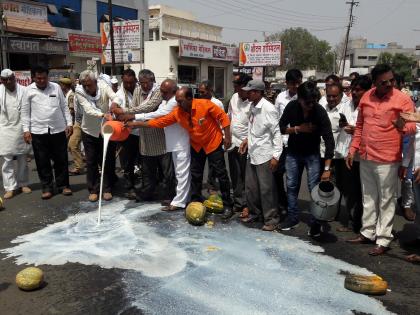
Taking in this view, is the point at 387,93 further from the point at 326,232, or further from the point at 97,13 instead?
the point at 97,13

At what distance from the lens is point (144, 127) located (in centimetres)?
600

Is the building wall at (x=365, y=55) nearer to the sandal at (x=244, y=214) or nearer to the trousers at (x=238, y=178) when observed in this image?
the trousers at (x=238, y=178)

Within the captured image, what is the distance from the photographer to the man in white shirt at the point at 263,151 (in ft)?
16.8

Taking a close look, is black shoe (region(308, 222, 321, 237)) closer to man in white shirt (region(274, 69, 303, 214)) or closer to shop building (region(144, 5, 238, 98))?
man in white shirt (region(274, 69, 303, 214))

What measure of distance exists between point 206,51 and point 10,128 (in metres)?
21.8

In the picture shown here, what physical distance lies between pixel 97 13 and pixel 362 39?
105601 millimetres

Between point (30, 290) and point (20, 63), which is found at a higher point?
point (20, 63)

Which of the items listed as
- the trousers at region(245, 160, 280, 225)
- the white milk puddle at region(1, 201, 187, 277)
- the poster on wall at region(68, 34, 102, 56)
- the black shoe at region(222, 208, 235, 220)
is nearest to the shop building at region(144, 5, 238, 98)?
the poster on wall at region(68, 34, 102, 56)

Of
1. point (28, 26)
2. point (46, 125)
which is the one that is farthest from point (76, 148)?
point (28, 26)

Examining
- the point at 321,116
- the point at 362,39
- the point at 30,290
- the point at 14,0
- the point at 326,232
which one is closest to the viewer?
the point at 30,290

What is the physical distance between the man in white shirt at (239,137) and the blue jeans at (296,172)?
2.41ft

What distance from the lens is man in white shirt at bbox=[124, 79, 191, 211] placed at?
5840 millimetres

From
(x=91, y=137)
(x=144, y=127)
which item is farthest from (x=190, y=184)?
(x=91, y=137)

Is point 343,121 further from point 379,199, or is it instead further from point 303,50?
point 303,50
